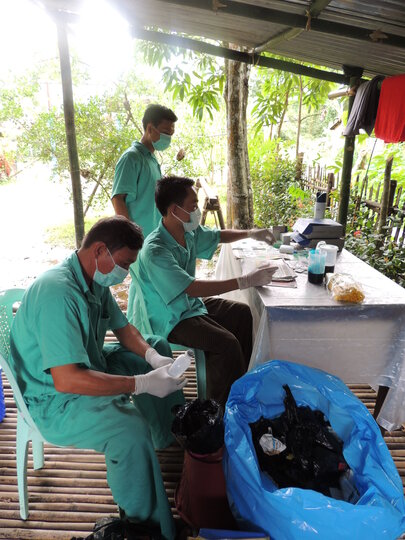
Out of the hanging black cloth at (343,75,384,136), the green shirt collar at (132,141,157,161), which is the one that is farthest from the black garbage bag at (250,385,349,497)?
the hanging black cloth at (343,75,384,136)

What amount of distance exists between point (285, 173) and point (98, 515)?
211 inches

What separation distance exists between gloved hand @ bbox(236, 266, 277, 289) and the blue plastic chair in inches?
39.8

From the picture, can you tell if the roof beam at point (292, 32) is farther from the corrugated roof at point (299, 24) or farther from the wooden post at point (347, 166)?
the wooden post at point (347, 166)

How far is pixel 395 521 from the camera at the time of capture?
111 cm

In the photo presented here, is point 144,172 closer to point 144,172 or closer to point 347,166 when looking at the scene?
point 144,172

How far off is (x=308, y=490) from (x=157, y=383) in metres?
0.61

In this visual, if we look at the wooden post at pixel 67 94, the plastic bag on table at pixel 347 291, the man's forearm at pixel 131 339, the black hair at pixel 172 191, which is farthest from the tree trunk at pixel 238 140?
the man's forearm at pixel 131 339

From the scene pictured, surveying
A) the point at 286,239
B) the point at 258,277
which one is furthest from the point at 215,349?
the point at 286,239

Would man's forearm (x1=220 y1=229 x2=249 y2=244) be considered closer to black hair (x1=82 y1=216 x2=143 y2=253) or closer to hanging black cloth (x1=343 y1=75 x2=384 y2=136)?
black hair (x1=82 y1=216 x2=143 y2=253)

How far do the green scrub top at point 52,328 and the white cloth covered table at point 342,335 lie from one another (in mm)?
758

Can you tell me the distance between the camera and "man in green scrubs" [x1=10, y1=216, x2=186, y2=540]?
1274 millimetres

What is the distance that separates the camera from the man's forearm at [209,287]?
1912 millimetres

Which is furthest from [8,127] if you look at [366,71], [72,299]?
[72,299]

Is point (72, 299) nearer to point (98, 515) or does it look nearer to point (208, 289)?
point (208, 289)
